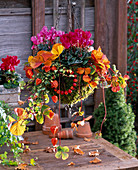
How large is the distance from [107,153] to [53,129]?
954 mm

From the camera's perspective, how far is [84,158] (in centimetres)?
225

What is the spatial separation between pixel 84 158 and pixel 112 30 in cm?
167

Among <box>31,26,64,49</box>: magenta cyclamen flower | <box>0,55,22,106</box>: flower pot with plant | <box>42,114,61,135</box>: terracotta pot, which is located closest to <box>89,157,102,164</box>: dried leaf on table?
<box>42,114,61,135</box>: terracotta pot

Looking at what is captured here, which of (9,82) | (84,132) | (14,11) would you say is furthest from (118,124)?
(14,11)

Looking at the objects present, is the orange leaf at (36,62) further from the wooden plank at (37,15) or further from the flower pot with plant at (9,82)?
the wooden plank at (37,15)

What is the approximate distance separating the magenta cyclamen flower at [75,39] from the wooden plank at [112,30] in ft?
4.96

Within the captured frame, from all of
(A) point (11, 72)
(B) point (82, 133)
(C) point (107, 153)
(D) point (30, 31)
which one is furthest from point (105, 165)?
(D) point (30, 31)

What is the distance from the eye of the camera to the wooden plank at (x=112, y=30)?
124 inches

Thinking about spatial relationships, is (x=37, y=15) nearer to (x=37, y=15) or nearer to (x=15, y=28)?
(x=37, y=15)

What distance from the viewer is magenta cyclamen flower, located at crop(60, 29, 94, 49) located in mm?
1640

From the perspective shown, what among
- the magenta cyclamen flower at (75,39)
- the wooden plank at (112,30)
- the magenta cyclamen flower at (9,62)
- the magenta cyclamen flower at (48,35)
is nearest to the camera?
the magenta cyclamen flower at (75,39)

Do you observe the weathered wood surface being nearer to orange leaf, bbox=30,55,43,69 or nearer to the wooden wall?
the wooden wall

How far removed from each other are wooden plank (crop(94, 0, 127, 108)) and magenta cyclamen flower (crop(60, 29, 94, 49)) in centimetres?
151

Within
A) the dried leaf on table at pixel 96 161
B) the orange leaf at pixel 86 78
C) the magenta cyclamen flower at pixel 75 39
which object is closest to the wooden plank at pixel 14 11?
the magenta cyclamen flower at pixel 75 39
